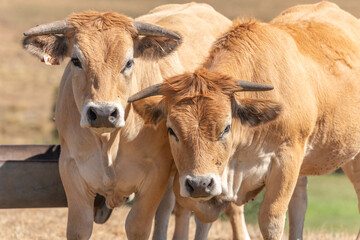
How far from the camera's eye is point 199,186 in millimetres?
6129

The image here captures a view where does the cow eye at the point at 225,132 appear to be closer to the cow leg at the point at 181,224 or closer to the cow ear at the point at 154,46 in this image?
the cow ear at the point at 154,46

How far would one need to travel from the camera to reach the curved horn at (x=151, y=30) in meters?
6.94

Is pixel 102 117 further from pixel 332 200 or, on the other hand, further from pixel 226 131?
pixel 332 200

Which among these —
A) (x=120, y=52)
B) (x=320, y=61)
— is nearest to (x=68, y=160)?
(x=120, y=52)

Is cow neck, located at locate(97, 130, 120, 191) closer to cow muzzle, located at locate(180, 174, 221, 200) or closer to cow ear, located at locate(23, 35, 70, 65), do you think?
cow ear, located at locate(23, 35, 70, 65)

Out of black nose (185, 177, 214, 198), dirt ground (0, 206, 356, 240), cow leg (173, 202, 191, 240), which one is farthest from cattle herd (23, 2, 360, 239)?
dirt ground (0, 206, 356, 240)

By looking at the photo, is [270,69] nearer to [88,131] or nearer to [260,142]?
[260,142]

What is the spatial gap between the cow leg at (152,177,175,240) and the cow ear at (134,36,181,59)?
5.45ft

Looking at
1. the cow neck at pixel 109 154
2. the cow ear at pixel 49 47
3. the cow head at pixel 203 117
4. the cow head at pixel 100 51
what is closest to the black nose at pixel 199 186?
the cow head at pixel 203 117

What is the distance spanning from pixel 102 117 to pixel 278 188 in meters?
2.01

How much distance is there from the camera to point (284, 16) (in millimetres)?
9023

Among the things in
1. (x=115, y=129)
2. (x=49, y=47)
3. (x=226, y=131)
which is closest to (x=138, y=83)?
(x=115, y=129)

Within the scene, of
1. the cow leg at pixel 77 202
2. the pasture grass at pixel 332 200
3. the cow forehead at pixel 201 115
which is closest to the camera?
the cow forehead at pixel 201 115

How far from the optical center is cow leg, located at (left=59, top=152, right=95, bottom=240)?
7.27 m
